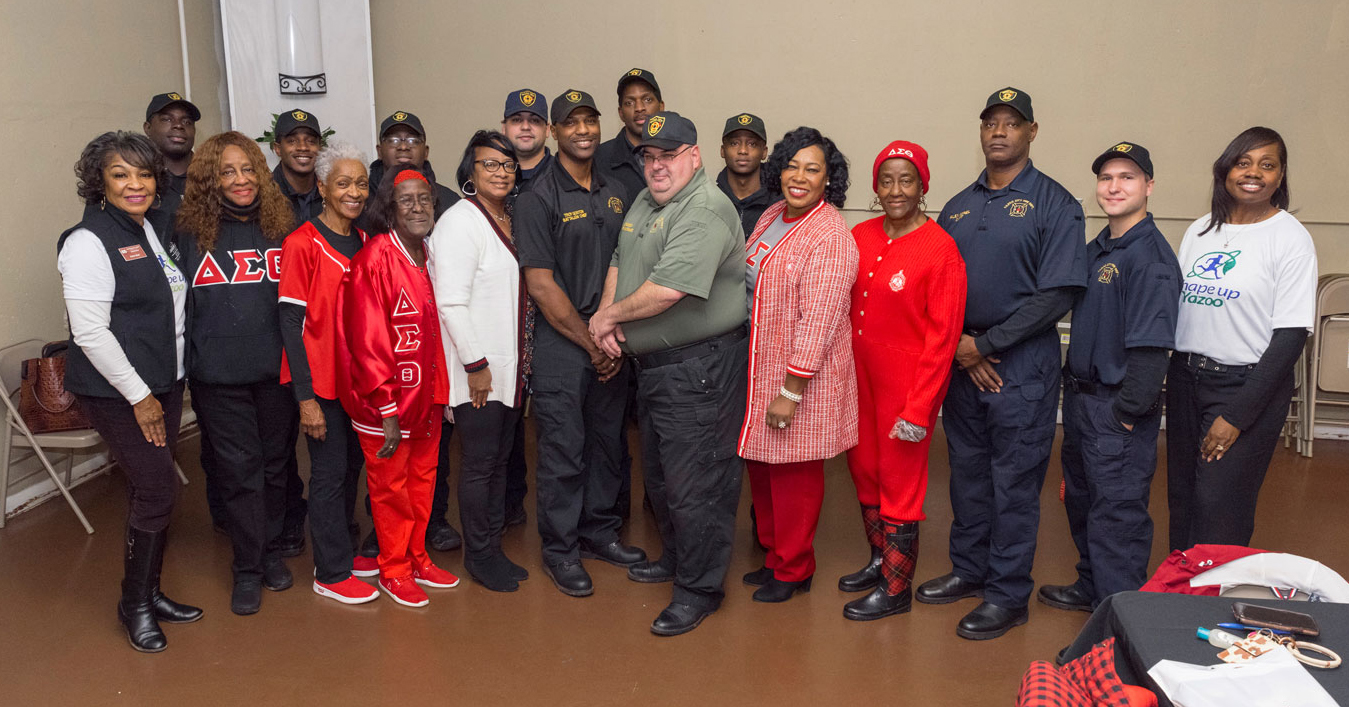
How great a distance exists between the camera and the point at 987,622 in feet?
10.3

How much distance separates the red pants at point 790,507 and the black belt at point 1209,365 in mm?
1273

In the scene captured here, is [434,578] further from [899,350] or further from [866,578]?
[899,350]

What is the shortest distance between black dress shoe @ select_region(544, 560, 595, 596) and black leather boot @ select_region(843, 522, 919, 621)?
0.98m

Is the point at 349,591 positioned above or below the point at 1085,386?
below

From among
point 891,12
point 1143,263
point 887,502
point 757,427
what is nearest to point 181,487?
point 757,427

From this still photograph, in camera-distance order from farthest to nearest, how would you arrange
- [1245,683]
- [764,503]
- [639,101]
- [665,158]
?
[639,101]
[764,503]
[665,158]
[1245,683]

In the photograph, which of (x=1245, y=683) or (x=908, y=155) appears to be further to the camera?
(x=908, y=155)

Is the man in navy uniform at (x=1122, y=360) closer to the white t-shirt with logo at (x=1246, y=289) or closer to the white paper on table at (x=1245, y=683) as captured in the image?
the white t-shirt with logo at (x=1246, y=289)

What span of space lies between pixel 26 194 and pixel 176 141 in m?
0.91

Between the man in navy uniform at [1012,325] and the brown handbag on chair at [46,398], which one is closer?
the man in navy uniform at [1012,325]

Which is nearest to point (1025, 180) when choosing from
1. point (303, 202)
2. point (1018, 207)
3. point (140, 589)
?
point (1018, 207)

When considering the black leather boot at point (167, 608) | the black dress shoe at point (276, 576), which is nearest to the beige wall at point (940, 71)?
the black dress shoe at point (276, 576)

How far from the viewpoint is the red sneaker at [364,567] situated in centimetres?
355

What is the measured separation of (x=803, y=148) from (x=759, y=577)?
1.66 meters
